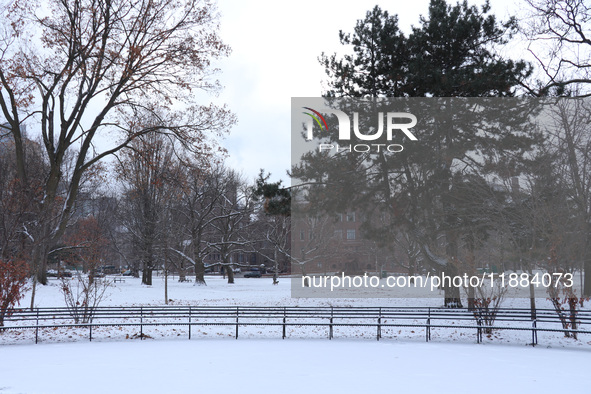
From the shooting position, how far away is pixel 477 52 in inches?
909

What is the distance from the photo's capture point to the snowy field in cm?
869

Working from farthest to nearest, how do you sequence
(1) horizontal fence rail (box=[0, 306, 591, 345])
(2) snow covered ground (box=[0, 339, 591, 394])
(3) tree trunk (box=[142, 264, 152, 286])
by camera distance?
1. (3) tree trunk (box=[142, 264, 152, 286])
2. (1) horizontal fence rail (box=[0, 306, 591, 345])
3. (2) snow covered ground (box=[0, 339, 591, 394])

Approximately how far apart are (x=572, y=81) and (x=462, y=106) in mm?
4118

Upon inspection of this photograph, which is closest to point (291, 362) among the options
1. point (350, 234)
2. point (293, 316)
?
point (293, 316)

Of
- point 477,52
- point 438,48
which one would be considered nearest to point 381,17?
point 438,48

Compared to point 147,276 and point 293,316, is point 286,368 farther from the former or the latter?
point 147,276

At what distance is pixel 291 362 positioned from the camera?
1098 centimetres

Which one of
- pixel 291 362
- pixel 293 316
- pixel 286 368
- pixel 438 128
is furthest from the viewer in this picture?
pixel 438 128

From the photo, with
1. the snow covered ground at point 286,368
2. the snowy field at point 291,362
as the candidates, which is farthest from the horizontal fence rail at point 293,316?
the snow covered ground at point 286,368

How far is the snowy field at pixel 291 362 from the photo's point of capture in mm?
8688

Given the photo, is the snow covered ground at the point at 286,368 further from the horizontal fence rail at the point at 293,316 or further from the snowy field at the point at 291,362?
the horizontal fence rail at the point at 293,316

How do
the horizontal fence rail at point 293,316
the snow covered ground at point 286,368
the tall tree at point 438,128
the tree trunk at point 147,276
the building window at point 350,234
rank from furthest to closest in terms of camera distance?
1. the tree trunk at point 147,276
2. the building window at point 350,234
3. the tall tree at point 438,128
4. the horizontal fence rail at point 293,316
5. the snow covered ground at point 286,368

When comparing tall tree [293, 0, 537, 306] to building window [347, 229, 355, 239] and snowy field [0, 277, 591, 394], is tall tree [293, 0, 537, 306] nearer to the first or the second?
building window [347, 229, 355, 239]

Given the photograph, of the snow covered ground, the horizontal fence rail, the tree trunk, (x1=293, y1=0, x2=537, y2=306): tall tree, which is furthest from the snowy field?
the tree trunk
